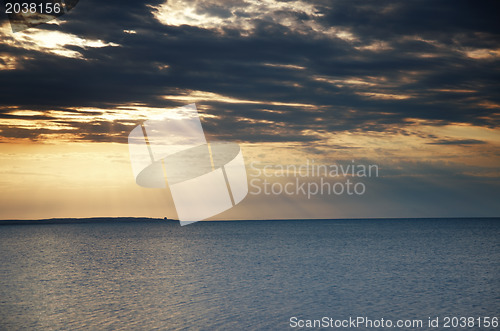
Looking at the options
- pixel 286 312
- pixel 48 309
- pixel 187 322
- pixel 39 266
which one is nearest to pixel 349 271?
pixel 286 312

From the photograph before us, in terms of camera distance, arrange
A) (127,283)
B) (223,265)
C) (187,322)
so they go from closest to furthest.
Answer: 1. (187,322)
2. (127,283)
3. (223,265)

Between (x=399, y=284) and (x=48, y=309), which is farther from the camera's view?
(x=399, y=284)

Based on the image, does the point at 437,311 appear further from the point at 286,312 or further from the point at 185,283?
the point at 185,283

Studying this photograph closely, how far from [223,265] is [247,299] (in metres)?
21.6

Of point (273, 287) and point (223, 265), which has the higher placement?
point (273, 287)

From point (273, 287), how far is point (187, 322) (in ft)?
41.2

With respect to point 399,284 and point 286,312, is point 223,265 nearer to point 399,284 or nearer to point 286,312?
point 399,284

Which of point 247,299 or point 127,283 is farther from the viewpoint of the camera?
point 127,283

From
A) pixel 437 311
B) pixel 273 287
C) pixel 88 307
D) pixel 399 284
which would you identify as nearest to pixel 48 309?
pixel 88 307

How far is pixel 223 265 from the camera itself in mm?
51062

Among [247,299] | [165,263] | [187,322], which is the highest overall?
[187,322]

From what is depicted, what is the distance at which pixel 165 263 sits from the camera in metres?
53.9

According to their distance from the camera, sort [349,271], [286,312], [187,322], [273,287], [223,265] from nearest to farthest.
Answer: [187,322], [286,312], [273,287], [349,271], [223,265]

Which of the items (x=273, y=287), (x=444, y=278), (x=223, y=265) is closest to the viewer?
(x=273, y=287)
